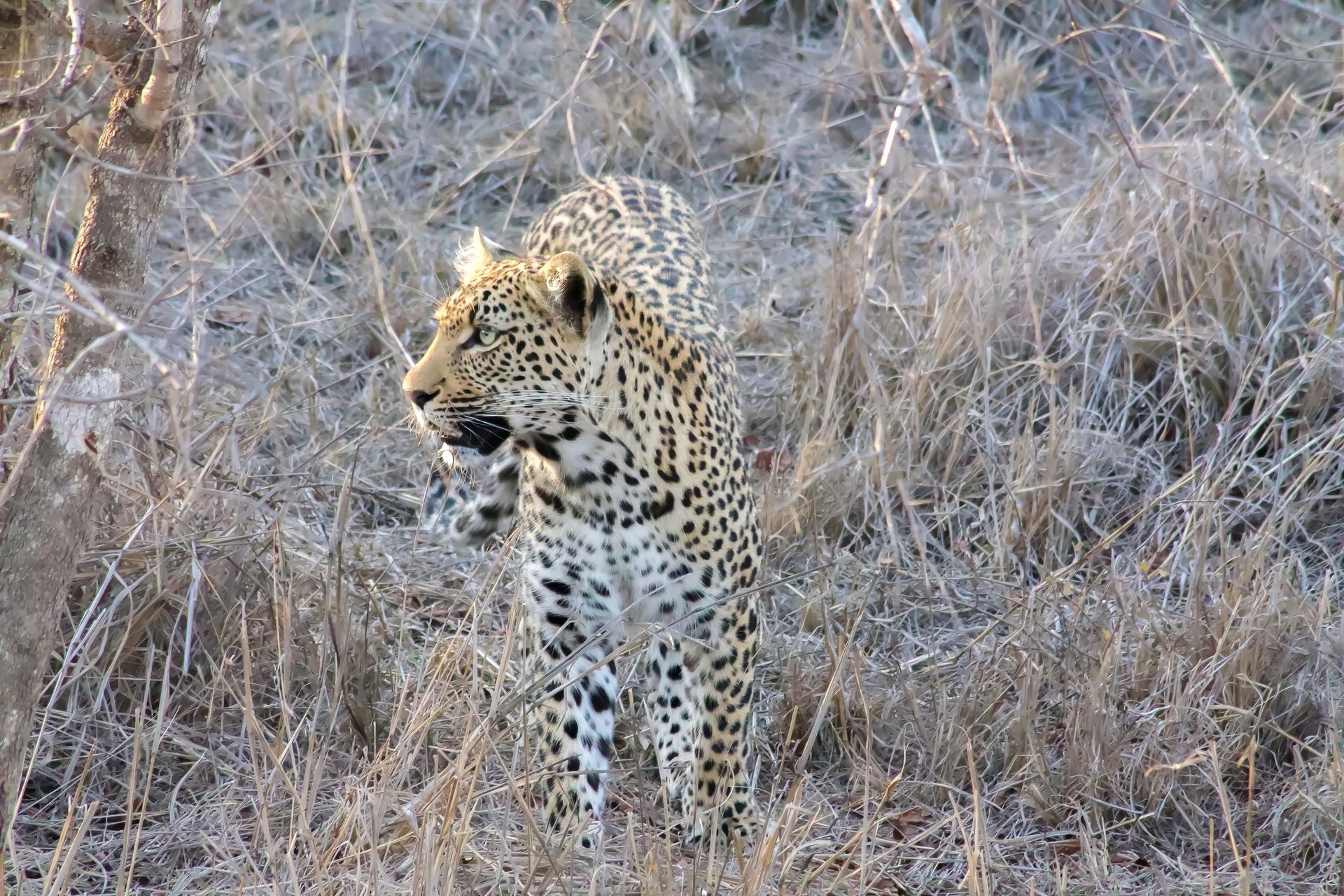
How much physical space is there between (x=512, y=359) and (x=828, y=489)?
1853 millimetres

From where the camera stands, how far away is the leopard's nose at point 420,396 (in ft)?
13.1

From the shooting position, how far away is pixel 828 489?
5.52 metres

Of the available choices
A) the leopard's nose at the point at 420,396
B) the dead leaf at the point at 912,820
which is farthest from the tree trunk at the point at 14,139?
the dead leaf at the point at 912,820

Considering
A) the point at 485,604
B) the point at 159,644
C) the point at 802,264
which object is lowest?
the point at 802,264

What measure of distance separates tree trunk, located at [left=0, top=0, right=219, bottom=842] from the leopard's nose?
2.87 ft

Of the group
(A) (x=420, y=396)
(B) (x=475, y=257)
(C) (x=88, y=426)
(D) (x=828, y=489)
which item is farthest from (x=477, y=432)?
(D) (x=828, y=489)

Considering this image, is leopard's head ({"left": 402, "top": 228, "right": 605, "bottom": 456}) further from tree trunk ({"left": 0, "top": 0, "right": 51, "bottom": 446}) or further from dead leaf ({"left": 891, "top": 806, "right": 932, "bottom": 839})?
dead leaf ({"left": 891, "top": 806, "right": 932, "bottom": 839})

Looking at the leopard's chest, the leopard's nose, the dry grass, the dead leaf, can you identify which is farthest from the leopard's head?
the dead leaf

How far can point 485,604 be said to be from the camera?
3832 mm

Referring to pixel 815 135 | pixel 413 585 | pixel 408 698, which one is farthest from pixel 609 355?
pixel 815 135

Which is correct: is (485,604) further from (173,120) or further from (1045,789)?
(1045,789)

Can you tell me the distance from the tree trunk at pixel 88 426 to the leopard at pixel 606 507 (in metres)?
0.94

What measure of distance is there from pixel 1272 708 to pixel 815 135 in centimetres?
469

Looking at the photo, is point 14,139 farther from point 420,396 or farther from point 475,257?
point 475,257
